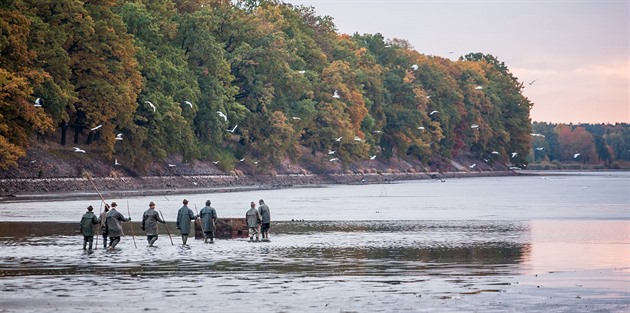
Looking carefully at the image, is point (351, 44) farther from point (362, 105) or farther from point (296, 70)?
point (296, 70)

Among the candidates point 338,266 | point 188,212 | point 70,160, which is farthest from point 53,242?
point 70,160

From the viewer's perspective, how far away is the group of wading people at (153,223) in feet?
127

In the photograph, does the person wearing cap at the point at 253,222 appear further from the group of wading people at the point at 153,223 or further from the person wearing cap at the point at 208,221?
the person wearing cap at the point at 208,221

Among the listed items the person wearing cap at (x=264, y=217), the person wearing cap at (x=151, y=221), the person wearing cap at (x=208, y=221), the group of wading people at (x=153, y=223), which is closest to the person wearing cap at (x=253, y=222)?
the group of wading people at (x=153, y=223)

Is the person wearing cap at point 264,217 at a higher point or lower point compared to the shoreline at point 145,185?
lower

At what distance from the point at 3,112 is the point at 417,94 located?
11180 centimetres

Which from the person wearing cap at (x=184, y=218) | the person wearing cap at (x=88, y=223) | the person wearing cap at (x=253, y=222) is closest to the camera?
the person wearing cap at (x=88, y=223)

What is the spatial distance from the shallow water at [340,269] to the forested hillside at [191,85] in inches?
1193

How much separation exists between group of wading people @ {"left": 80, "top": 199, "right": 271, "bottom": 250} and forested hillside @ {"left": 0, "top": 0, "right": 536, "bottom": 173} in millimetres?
35610

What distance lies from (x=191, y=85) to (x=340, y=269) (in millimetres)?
81401

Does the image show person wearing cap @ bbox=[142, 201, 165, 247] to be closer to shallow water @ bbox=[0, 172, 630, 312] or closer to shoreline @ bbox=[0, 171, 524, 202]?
shallow water @ bbox=[0, 172, 630, 312]

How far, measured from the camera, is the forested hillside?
→ 8644cm

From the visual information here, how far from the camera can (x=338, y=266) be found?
33.4m

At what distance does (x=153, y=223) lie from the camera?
39.8 m
